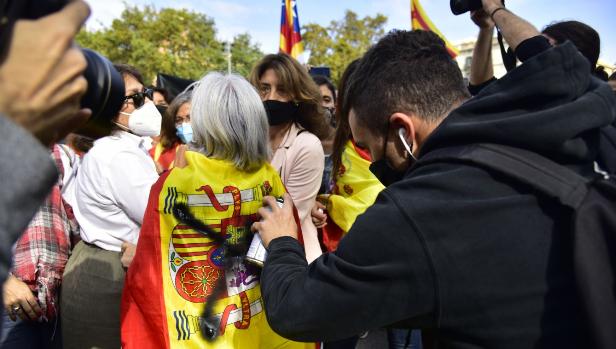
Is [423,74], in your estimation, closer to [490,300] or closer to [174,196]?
[490,300]

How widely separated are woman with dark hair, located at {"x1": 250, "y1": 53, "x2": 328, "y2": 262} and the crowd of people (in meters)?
0.02

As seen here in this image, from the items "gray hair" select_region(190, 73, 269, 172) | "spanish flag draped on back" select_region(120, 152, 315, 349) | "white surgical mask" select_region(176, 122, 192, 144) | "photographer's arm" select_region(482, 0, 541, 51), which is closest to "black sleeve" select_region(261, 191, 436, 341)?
"spanish flag draped on back" select_region(120, 152, 315, 349)

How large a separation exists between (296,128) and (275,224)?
1.48 metres

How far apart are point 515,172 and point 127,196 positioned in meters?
1.94

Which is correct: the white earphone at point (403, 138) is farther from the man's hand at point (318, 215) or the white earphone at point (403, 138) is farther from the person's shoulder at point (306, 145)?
the man's hand at point (318, 215)

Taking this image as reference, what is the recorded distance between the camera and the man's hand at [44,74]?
0.66 meters

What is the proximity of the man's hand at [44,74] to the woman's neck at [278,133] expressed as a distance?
229 cm

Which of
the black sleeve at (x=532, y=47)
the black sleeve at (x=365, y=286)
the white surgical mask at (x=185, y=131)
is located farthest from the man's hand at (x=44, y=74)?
the white surgical mask at (x=185, y=131)

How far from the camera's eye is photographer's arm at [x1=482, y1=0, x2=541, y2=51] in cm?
178

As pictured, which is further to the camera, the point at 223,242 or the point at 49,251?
the point at 49,251

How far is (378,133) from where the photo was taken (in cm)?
150

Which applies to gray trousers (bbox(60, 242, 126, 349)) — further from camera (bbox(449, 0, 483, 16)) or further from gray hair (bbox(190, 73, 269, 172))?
camera (bbox(449, 0, 483, 16))

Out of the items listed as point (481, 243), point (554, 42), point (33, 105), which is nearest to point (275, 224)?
point (481, 243)

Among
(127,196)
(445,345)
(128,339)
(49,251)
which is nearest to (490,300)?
(445,345)
